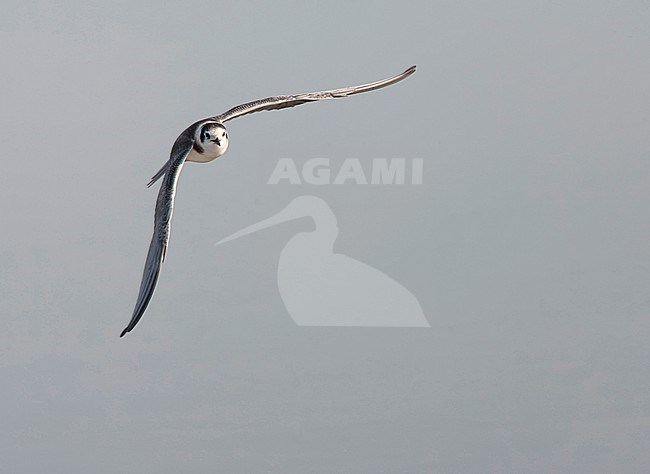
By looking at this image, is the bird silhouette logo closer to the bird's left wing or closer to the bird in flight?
the bird in flight

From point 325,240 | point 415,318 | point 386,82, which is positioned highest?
point 386,82

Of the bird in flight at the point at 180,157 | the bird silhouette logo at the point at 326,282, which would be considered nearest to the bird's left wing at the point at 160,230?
the bird in flight at the point at 180,157

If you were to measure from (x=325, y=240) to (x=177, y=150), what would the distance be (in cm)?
157

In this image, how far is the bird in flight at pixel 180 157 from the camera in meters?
2.04

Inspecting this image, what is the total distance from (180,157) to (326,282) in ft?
5.55

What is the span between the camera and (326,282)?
407 cm

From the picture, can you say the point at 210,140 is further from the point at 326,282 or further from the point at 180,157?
the point at 326,282

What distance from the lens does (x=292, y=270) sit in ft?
13.3

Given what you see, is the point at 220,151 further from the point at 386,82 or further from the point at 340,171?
the point at 340,171

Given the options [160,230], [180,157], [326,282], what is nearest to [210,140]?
[180,157]

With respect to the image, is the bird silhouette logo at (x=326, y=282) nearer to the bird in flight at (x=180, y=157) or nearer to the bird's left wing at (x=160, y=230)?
the bird in flight at (x=180, y=157)

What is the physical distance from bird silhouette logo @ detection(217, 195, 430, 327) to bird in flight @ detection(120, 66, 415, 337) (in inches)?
48.2

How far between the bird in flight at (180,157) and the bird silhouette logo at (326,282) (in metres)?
1.23

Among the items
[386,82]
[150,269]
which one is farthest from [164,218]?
[386,82]
